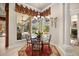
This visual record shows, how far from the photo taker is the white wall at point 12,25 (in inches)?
74.2

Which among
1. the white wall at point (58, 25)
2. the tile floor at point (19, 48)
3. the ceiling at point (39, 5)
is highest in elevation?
the ceiling at point (39, 5)

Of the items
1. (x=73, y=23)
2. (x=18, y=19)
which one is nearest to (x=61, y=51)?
(x=73, y=23)

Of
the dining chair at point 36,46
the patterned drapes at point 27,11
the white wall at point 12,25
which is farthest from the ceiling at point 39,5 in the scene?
the dining chair at point 36,46

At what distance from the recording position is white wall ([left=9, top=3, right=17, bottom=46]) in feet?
6.19

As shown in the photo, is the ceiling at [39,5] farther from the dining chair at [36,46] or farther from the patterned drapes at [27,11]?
the dining chair at [36,46]

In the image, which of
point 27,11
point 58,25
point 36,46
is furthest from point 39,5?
point 36,46

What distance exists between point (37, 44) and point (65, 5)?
758 millimetres

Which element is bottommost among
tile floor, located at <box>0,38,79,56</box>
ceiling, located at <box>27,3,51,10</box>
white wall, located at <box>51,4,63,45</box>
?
tile floor, located at <box>0,38,79,56</box>

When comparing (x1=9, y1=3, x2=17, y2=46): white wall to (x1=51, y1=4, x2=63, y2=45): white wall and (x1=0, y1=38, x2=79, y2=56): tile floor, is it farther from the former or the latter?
(x1=51, y1=4, x2=63, y2=45): white wall

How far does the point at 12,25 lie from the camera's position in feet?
6.26

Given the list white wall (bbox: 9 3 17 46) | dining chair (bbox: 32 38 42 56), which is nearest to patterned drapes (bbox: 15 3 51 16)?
white wall (bbox: 9 3 17 46)

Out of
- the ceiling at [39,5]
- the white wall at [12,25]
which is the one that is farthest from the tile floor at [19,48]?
the ceiling at [39,5]

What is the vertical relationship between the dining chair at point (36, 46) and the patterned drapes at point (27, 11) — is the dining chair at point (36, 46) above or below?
below

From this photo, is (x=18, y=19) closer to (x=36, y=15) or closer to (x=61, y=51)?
(x=36, y=15)
